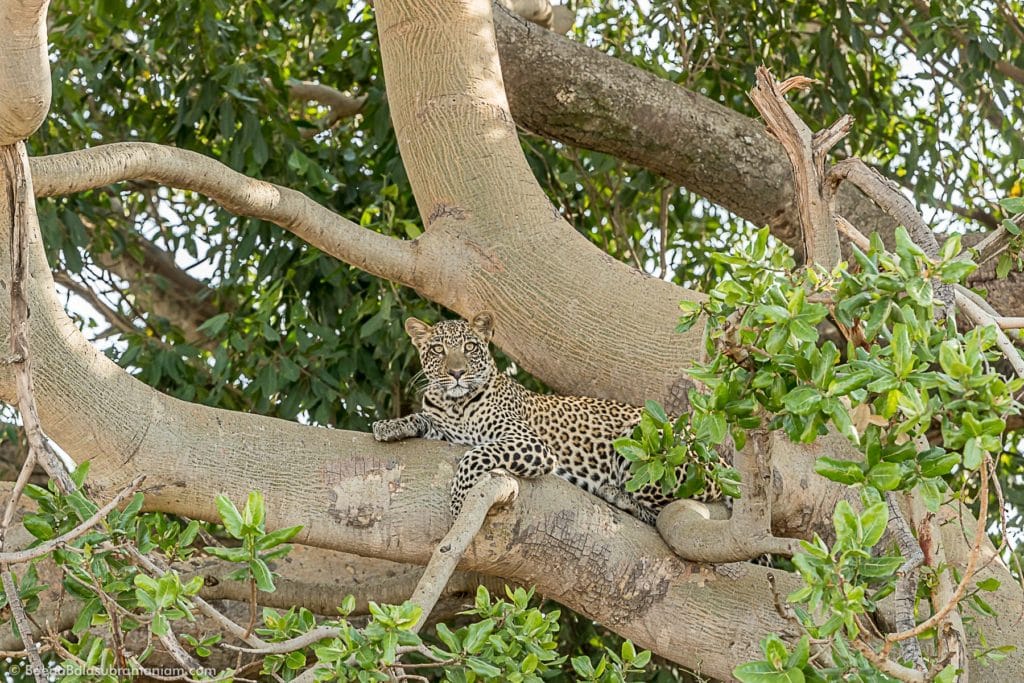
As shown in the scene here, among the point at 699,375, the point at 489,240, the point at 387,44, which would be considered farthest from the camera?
the point at 387,44

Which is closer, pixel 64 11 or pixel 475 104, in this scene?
pixel 475 104

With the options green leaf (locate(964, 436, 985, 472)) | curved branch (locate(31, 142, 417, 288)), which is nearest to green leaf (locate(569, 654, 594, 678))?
green leaf (locate(964, 436, 985, 472))

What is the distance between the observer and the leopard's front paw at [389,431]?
161 inches

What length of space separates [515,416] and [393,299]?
42.1 inches

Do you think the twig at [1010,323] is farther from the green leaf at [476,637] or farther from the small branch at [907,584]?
the green leaf at [476,637]

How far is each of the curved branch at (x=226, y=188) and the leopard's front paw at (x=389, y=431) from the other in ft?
1.95

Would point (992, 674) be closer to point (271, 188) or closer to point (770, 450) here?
point (770, 450)

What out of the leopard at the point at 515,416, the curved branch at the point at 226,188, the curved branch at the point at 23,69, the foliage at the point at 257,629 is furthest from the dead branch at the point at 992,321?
the curved branch at the point at 23,69

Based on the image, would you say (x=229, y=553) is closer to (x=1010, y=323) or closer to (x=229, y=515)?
A: (x=229, y=515)

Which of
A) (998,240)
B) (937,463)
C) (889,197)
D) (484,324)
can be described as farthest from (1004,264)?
(484,324)

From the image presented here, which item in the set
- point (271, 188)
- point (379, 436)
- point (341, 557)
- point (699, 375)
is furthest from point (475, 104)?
point (699, 375)

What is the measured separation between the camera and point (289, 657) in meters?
2.91

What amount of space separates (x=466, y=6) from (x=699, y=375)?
7.84ft

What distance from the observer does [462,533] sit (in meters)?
3.37
